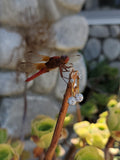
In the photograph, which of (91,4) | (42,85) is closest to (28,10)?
(42,85)

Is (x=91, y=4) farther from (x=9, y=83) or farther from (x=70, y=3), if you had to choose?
(x=9, y=83)

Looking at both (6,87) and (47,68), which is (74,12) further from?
(47,68)

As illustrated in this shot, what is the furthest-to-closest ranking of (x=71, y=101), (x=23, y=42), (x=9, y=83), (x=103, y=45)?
(x=103, y=45)
(x=9, y=83)
(x=23, y=42)
(x=71, y=101)

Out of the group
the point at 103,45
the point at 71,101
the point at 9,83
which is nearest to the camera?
the point at 71,101

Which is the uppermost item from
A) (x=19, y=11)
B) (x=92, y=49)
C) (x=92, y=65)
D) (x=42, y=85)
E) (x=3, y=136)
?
(x=19, y=11)

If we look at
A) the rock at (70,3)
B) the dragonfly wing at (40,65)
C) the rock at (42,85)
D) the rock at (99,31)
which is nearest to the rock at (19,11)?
the rock at (70,3)

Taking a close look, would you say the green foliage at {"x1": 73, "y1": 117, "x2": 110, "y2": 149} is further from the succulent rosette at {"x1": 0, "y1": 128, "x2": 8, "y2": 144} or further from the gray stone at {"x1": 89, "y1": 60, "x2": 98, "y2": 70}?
the gray stone at {"x1": 89, "y1": 60, "x2": 98, "y2": 70}

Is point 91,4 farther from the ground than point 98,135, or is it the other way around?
point 91,4
